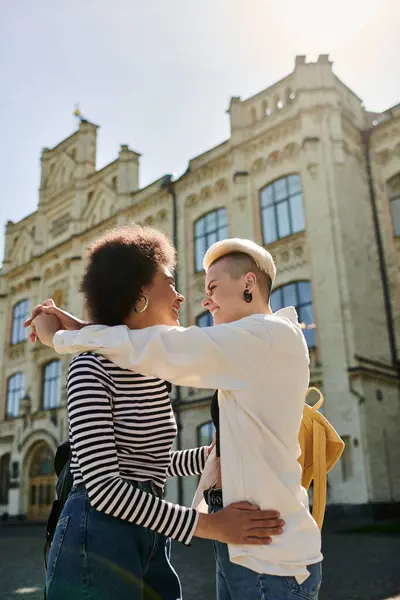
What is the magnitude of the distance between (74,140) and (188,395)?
16.9 m

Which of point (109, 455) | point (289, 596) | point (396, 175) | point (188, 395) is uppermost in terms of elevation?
point (396, 175)

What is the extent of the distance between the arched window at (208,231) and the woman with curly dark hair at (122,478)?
1818 centimetres

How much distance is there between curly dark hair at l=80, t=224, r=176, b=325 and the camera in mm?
1901

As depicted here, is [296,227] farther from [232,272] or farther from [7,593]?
[232,272]

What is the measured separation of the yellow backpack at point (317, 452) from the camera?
186 cm

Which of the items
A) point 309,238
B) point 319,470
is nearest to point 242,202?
point 309,238

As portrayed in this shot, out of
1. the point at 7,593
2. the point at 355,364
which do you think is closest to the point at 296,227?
the point at 355,364

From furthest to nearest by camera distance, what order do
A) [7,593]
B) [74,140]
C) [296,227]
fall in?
[74,140], [296,227], [7,593]

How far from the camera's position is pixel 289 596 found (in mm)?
1549

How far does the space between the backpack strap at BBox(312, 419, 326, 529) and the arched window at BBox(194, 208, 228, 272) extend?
18.2 metres

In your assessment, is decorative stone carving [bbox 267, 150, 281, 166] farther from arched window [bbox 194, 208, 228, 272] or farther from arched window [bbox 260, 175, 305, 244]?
arched window [bbox 194, 208, 228, 272]

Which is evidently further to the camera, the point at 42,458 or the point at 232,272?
the point at 42,458

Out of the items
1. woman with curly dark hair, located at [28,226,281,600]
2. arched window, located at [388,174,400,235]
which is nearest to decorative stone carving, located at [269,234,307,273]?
arched window, located at [388,174,400,235]

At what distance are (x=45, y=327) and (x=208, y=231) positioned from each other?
61.5ft
